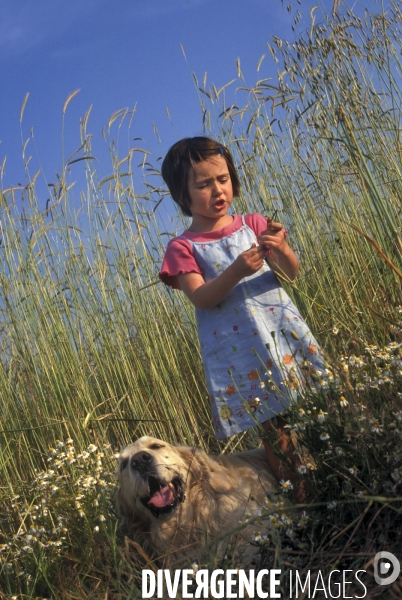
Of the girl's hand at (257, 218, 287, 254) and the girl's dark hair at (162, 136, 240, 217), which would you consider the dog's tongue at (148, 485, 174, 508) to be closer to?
the girl's hand at (257, 218, 287, 254)

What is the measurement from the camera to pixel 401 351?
169 centimetres

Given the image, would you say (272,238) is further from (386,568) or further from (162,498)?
(386,568)

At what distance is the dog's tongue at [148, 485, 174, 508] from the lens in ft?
6.12

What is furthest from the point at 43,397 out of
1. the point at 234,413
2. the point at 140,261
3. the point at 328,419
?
the point at 328,419

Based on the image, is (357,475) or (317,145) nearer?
(357,475)

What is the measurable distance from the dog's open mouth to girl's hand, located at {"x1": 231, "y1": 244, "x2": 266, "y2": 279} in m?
0.64

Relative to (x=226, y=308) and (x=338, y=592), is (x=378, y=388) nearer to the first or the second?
(x=338, y=592)

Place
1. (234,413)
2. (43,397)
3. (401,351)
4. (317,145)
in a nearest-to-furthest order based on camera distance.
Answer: (401,351) → (234,413) → (43,397) → (317,145)

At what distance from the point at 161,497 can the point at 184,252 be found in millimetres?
804

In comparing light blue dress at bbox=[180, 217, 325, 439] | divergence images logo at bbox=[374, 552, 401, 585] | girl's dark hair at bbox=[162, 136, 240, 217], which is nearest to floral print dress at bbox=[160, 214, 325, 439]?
light blue dress at bbox=[180, 217, 325, 439]

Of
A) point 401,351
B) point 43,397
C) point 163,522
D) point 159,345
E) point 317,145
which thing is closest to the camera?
point 401,351

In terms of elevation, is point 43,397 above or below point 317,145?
below

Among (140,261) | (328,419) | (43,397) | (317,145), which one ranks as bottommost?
(328,419)

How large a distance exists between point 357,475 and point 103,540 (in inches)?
32.5
